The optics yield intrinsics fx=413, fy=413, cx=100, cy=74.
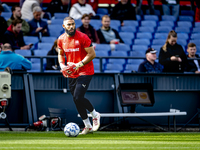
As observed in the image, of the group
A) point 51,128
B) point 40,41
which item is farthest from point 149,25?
point 51,128

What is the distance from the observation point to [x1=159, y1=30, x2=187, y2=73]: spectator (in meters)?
11.0

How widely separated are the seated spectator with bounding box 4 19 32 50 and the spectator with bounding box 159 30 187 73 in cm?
415

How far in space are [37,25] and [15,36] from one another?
1462mm

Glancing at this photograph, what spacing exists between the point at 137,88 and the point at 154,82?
66cm

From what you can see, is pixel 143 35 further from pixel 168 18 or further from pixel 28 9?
pixel 28 9

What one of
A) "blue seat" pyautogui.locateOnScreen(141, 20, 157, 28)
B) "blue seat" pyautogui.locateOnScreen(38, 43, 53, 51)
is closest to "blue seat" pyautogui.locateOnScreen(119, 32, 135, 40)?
"blue seat" pyautogui.locateOnScreen(141, 20, 157, 28)

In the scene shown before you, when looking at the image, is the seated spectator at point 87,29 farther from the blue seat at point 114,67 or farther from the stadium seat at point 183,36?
the stadium seat at point 183,36

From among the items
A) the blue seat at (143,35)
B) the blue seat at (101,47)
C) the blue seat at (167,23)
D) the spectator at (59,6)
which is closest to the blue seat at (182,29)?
the blue seat at (167,23)

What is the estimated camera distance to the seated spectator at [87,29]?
12.6 metres

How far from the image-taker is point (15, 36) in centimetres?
1246

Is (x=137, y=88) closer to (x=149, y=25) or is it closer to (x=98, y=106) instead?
(x=98, y=106)

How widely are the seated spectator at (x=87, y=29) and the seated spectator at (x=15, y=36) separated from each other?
1730 millimetres

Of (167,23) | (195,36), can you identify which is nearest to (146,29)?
(167,23)

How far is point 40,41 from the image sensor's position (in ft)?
44.9
